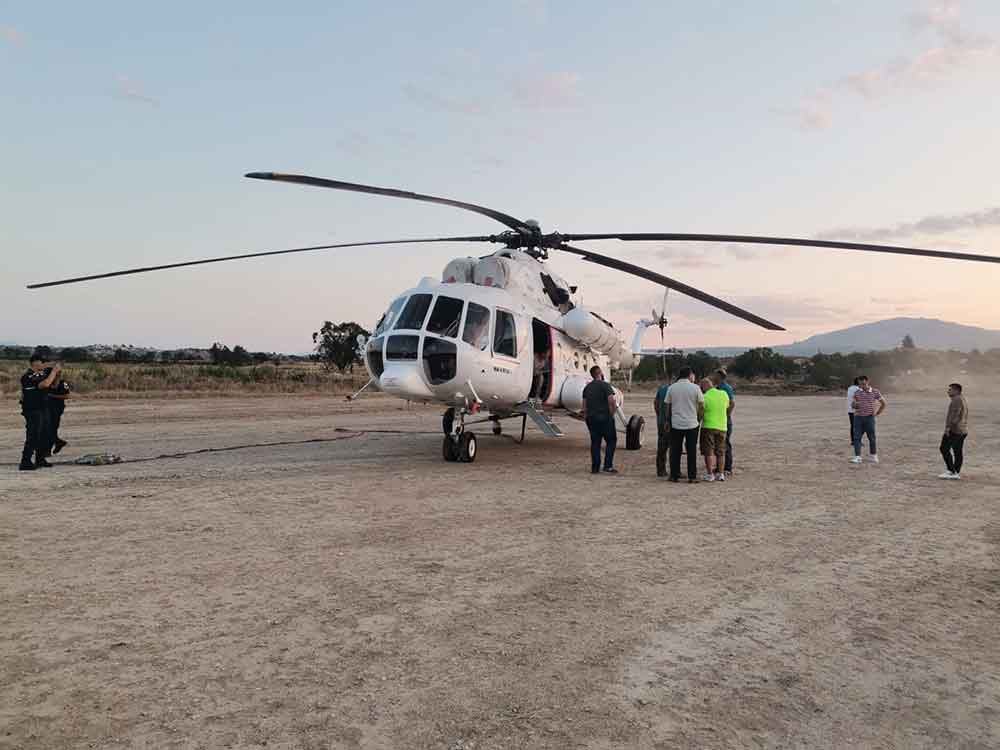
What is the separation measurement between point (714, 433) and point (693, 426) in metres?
0.53

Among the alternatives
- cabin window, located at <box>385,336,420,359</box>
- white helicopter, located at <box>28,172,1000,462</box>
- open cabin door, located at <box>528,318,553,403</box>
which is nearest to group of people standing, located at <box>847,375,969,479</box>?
white helicopter, located at <box>28,172,1000,462</box>

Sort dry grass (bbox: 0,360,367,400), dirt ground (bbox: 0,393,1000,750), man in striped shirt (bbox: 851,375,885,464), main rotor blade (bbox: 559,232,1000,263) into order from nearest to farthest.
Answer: dirt ground (bbox: 0,393,1000,750) < main rotor blade (bbox: 559,232,1000,263) < man in striped shirt (bbox: 851,375,885,464) < dry grass (bbox: 0,360,367,400)

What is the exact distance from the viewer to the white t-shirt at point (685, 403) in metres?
11.0

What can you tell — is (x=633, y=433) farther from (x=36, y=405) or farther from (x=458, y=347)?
(x=36, y=405)

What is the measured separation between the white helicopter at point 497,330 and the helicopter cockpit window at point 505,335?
2 cm

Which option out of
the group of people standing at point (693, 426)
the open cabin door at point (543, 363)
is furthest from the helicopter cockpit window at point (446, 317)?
the group of people standing at point (693, 426)

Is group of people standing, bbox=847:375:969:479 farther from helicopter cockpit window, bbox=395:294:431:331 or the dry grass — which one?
the dry grass

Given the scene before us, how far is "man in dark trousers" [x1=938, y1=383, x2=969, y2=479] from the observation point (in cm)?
1141

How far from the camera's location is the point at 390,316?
12.0 metres

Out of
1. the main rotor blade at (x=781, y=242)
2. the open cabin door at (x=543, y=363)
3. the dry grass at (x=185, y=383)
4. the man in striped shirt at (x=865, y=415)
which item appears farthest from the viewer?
the dry grass at (x=185, y=383)

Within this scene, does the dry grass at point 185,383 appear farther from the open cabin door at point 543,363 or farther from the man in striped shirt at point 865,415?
the man in striped shirt at point 865,415

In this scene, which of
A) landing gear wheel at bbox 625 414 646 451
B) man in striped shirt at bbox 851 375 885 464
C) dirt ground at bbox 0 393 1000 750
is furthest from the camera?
landing gear wheel at bbox 625 414 646 451

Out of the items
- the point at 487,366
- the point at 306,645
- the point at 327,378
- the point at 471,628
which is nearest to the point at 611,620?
the point at 471,628

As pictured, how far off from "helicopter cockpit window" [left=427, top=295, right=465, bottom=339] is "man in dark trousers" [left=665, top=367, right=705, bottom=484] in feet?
11.7
